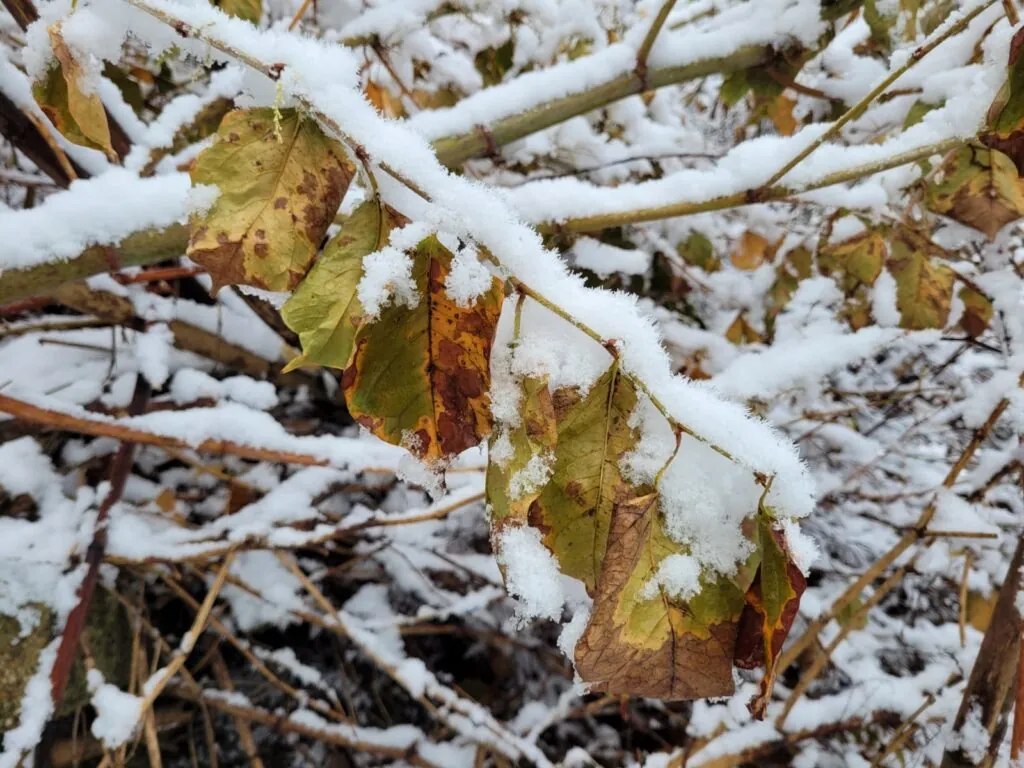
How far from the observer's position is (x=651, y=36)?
0.83m

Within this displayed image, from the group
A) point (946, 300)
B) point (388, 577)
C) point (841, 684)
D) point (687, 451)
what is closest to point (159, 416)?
point (388, 577)

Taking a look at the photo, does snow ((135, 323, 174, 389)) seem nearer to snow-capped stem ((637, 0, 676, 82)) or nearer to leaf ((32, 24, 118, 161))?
leaf ((32, 24, 118, 161))

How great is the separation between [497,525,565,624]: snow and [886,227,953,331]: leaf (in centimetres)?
89

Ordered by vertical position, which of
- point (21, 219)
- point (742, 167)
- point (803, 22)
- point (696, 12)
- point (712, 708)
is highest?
point (696, 12)

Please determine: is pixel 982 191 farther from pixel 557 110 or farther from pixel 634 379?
pixel 634 379

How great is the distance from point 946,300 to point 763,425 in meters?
0.78

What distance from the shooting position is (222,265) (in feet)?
1.26

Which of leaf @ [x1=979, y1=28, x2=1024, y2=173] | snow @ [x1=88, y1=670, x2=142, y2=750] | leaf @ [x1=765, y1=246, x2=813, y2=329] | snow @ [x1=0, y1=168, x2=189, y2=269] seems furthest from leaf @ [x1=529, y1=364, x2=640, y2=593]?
leaf @ [x1=765, y1=246, x2=813, y2=329]

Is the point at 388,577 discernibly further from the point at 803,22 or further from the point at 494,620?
the point at 803,22

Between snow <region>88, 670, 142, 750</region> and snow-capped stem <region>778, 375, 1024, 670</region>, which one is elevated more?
snow-capped stem <region>778, 375, 1024, 670</region>

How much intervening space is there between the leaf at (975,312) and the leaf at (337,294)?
116cm

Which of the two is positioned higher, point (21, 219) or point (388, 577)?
point (21, 219)

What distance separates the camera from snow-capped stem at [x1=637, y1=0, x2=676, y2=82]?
0.77m

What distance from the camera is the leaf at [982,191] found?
752 millimetres
